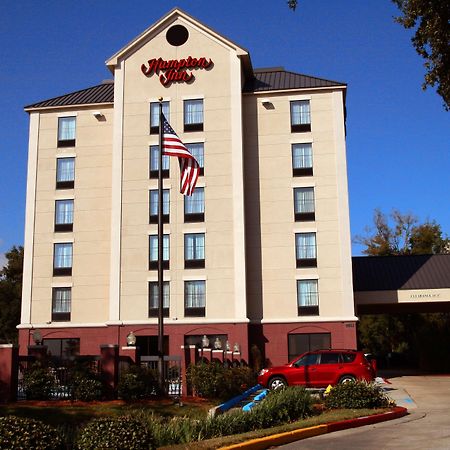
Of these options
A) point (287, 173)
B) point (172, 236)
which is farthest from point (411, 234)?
point (172, 236)

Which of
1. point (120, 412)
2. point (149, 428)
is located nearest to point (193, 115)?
point (120, 412)

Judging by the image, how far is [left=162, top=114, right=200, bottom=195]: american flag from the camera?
24281 millimetres

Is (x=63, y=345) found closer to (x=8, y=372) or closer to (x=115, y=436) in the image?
(x=8, y=372)

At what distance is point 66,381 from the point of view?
1952cm

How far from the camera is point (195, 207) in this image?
130 ft

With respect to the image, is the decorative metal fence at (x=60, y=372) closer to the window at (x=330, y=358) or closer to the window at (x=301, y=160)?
the window at (x=330, y=358)

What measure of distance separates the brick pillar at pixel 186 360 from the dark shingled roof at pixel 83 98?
908 inches

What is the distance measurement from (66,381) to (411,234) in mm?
55664

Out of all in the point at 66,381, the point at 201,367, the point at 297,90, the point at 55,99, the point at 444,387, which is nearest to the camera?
the point at 66,381

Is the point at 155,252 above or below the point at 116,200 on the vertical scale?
below

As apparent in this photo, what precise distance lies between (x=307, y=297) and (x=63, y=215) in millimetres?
16056

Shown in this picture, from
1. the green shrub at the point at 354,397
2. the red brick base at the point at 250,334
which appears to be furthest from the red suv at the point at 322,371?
the red brick base at the point at 250,334

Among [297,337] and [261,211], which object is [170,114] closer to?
[261,211]

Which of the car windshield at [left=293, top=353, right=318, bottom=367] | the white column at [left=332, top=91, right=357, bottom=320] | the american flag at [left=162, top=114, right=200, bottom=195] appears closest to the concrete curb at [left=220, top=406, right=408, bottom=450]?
the car windshield at [left=293, top=353, right=318, bottom=367]
